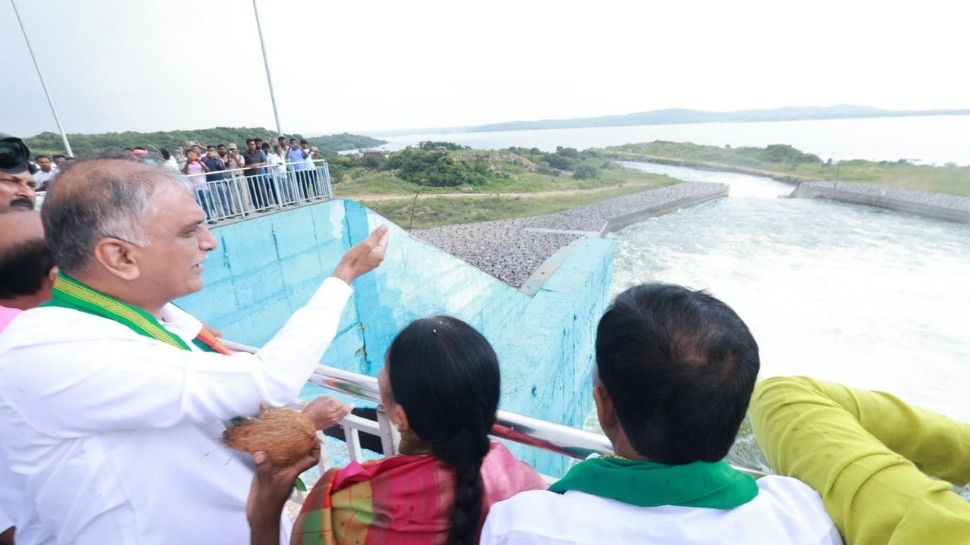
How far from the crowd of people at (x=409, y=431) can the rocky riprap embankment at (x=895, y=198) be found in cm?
4333

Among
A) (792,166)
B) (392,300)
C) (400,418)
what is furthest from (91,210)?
(792,166)

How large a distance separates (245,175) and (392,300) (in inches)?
131

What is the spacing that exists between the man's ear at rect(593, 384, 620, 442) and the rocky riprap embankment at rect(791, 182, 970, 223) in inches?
1711

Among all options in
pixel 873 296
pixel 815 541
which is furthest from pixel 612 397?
pixel 873 296

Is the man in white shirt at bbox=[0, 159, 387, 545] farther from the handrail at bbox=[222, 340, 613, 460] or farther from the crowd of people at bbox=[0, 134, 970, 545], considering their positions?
the handrail at bbox=[222, 340, 613, 460]

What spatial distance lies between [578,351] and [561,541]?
9.02m

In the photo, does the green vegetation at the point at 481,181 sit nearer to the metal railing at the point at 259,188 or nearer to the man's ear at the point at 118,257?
the metal railing at the point at 259,188

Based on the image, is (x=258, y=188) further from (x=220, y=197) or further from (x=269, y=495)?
(x=269, y=495)

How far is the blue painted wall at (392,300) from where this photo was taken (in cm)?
577

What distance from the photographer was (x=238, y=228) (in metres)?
6.04

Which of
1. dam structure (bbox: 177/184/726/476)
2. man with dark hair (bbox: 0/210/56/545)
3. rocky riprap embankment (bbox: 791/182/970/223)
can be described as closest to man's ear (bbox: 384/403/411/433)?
man with dark hair (bbox: 0/210/56/545)

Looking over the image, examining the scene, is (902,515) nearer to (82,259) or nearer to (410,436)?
(410,436)

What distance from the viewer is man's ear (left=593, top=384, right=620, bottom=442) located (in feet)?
2.32

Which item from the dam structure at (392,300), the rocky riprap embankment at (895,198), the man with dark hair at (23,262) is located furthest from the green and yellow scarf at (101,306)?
the rocky riprap embankment at (895,198)
